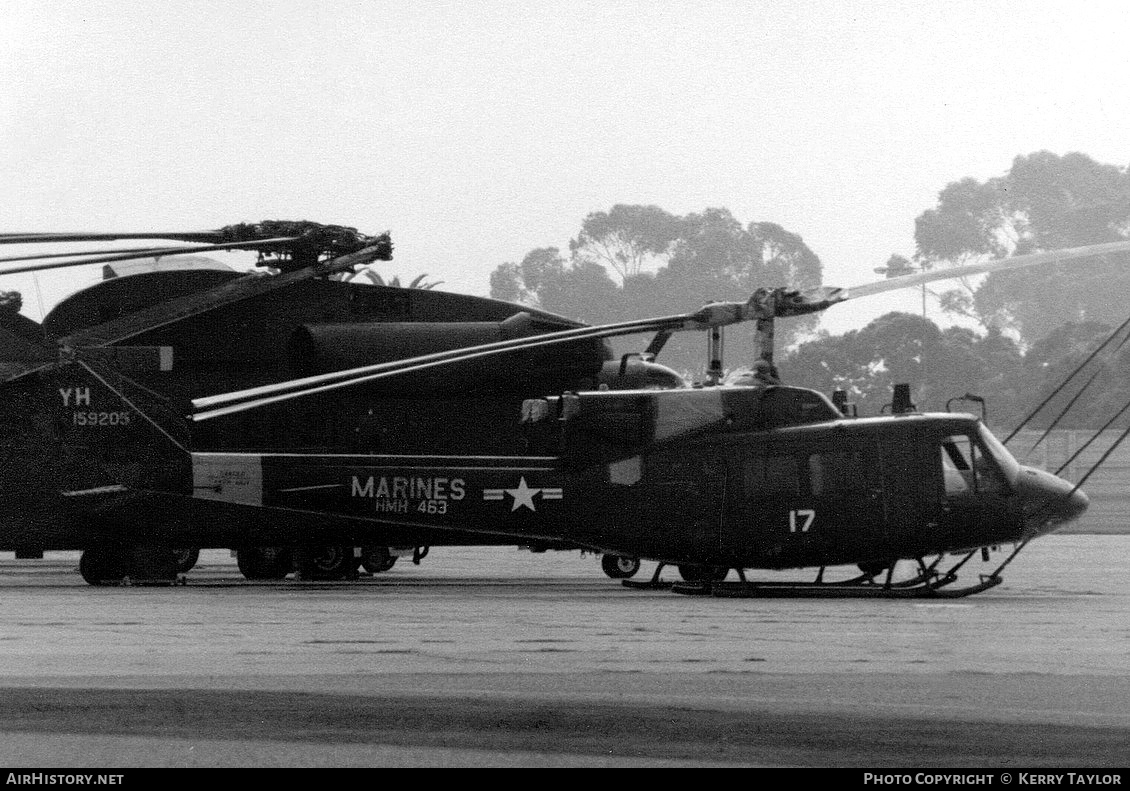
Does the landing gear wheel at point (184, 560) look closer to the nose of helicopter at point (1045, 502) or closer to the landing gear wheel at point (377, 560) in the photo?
the landing gear wheel at point (377, 560)

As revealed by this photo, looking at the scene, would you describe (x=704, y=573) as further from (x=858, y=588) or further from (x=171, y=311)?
(x=171, y=311)

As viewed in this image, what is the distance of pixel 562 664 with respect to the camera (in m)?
10.0

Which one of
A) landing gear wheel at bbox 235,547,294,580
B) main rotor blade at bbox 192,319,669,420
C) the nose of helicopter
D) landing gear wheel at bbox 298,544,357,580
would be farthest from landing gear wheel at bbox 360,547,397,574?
the nose of helicopter

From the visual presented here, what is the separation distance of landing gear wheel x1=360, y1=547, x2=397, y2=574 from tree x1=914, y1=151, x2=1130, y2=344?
59240 mm

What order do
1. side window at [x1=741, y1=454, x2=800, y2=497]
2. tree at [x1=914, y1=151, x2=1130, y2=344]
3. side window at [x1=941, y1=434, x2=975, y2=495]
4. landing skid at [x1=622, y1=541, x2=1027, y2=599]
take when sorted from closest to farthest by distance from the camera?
landing skid at [x1=622, y1=541, x2=1027, y2=599] < side window at [x1=941, y1=434, x2=975, y2=495] < side window at [x1=741, y1=454, x2=800, y2=497] < tree at [x1=914, y1=151, x2=1130, y2=344]

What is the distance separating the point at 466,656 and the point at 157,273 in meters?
8.97

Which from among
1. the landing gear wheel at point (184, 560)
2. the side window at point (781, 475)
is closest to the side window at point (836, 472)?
the side window at point (781, 475)

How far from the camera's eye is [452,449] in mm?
18484

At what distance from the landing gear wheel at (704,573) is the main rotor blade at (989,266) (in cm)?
381

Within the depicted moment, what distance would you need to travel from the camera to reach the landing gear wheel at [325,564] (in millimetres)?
20266

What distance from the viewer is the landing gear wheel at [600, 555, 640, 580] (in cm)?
2127

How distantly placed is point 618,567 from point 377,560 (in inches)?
140

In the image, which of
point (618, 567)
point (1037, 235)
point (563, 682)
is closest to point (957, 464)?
point (618, 567)

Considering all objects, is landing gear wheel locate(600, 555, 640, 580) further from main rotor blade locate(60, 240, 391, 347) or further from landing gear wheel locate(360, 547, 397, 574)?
main rotor blade locate(60, 240, 391, 347)
